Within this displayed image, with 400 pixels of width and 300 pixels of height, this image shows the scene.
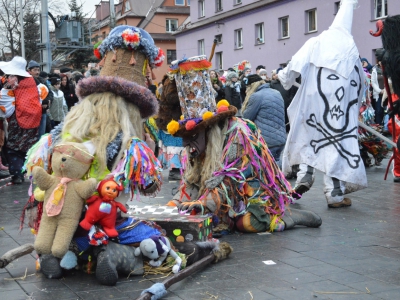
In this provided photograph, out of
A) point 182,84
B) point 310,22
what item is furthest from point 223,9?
point 182,84

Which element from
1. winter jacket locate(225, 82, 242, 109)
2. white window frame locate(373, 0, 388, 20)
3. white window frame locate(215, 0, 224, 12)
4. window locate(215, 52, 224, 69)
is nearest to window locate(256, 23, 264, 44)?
window locate(215, 52, 224, 69)

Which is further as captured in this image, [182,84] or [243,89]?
[243,89]

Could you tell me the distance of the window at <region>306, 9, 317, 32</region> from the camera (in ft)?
105

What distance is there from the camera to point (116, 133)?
4.61 meters

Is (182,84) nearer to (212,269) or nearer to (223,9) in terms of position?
(212,269)

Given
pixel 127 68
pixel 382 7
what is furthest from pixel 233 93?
pixel 382 7

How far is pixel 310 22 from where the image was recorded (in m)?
32.3

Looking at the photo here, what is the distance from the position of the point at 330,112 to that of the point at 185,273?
373 centimetres

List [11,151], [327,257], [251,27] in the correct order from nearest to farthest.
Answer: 1. [327,257]
2. [11,151]
3. [251,27]

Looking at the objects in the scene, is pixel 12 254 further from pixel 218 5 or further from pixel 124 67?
pixel 218 5

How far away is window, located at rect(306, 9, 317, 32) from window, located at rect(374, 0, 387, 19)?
4.74m

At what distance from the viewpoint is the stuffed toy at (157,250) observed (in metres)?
4.50

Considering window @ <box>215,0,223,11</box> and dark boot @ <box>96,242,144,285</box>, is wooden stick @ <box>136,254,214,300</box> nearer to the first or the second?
dark boot @ <box>96,242,144,285</box>

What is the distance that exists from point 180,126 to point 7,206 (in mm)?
3116
